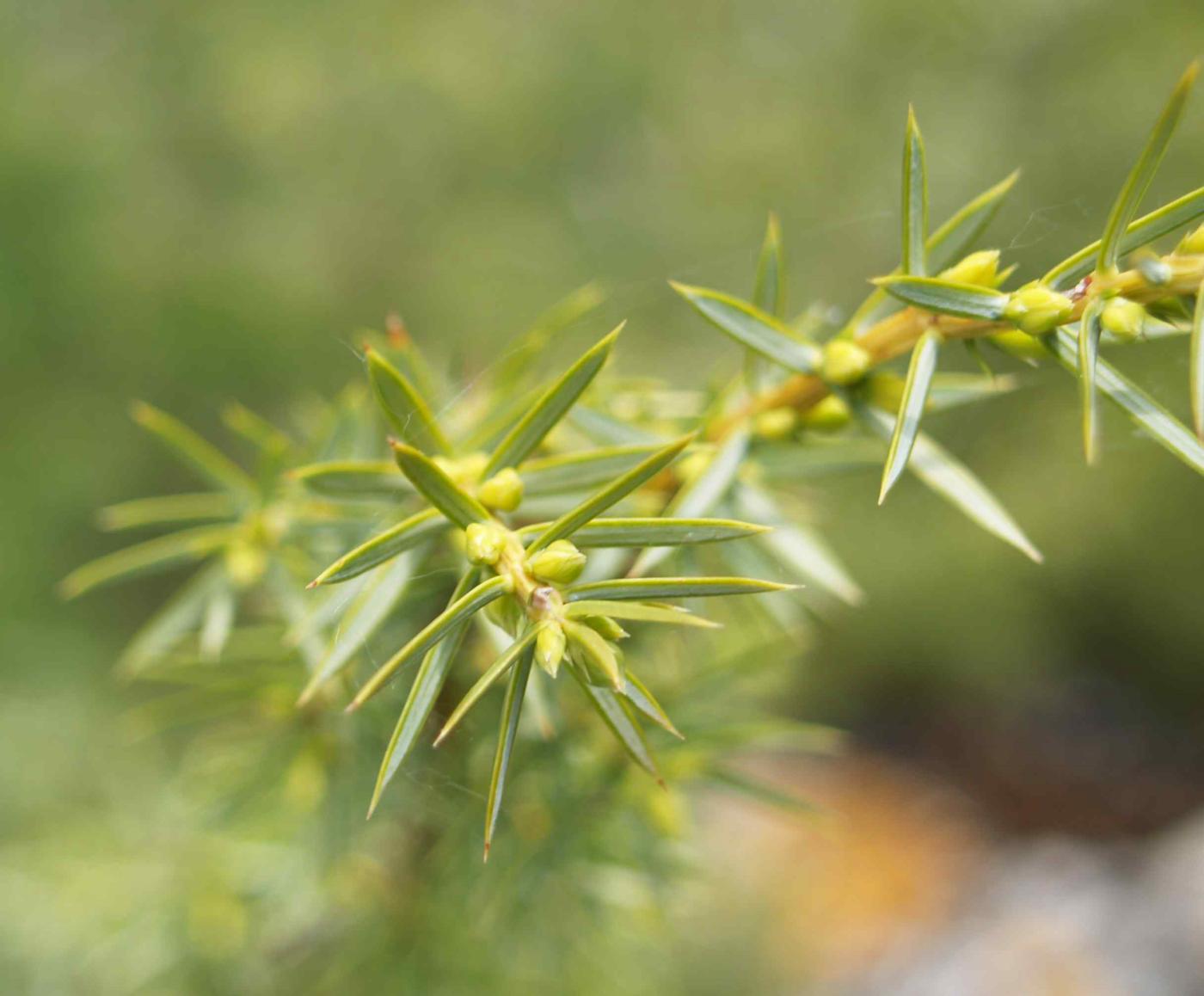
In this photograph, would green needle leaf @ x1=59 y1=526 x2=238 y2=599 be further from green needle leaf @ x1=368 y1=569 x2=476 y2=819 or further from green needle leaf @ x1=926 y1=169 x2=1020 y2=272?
green needle leaf @ x1=926 y1=169 x2=1020 y2=272

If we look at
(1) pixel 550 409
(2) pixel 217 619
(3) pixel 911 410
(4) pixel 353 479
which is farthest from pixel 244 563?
(3) pixel 911 410

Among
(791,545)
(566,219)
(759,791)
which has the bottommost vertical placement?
(566,219)

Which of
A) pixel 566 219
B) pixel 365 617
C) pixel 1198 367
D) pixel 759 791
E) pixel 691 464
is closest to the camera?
pixel 1198 367

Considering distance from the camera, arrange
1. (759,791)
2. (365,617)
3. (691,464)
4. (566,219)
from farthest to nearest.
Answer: (566,219), (759,791), (691,464), (365,617)

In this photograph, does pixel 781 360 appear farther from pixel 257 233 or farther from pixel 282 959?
pixel 257 233

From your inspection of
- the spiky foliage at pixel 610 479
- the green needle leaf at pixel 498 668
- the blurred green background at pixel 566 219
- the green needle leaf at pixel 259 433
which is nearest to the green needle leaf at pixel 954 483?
the spiky foliage at pixel 610 479

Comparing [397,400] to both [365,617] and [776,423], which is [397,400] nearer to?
[365,617]

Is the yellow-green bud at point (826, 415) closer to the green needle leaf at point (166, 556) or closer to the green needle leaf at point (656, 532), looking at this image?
the green needle leaf at point (656, 532)
